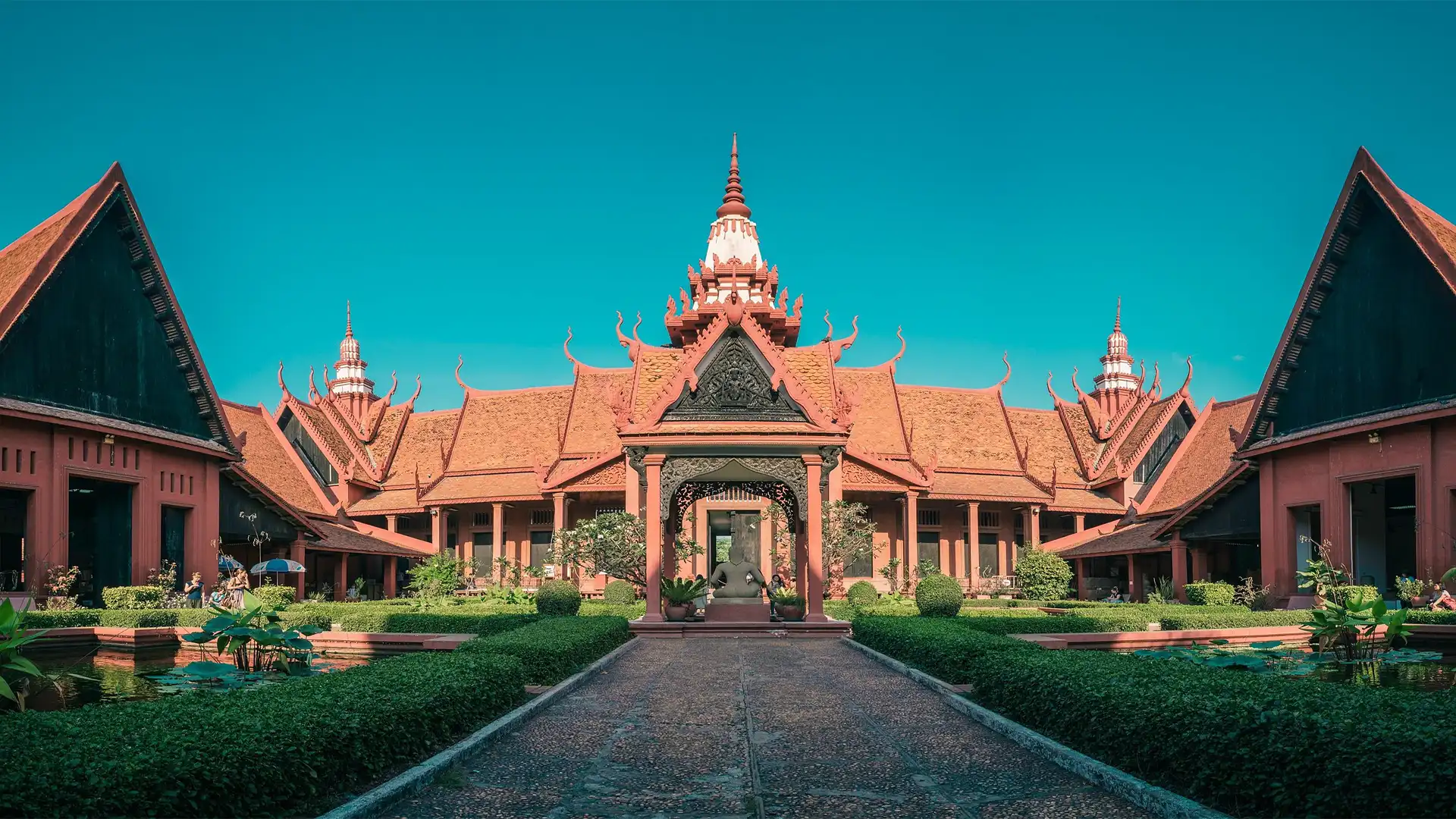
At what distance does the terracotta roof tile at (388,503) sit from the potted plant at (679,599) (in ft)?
66.9

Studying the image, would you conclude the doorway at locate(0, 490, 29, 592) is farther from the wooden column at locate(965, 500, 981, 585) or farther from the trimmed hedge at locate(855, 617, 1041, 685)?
the wooden column at locate(965, 500, 981, 585)

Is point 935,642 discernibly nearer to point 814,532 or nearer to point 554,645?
point 554,645

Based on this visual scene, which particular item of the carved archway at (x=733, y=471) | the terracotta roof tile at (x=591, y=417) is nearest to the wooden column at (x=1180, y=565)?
the carved archway at (x=733, y=471)

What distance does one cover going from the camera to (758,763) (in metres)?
6.72

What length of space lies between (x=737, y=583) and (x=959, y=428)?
73.4ft

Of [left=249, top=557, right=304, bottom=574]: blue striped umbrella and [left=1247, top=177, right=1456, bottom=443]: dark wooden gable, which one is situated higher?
[left=1247, top=177, right=1456, bottom=443]: dark wooden gable

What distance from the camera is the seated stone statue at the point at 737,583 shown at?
59.1 ft

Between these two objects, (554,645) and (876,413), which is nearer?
(554,645)

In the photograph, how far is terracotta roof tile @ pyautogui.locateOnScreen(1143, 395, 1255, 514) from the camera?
33.0 metres

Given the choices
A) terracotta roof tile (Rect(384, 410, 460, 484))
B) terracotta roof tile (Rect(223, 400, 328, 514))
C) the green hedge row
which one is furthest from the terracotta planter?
terracotta roof tile (Rect(384, 410, 460, 484))

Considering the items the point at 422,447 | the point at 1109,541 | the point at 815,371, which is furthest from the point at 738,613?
the point at 422,447

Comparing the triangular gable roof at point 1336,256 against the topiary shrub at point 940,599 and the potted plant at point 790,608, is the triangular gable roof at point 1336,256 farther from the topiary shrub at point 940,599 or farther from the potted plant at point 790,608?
the potted plant at point 790,608

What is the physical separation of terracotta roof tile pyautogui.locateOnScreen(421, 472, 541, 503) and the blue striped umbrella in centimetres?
788

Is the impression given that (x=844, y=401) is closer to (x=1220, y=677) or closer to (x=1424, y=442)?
(x=1424, y=442)
